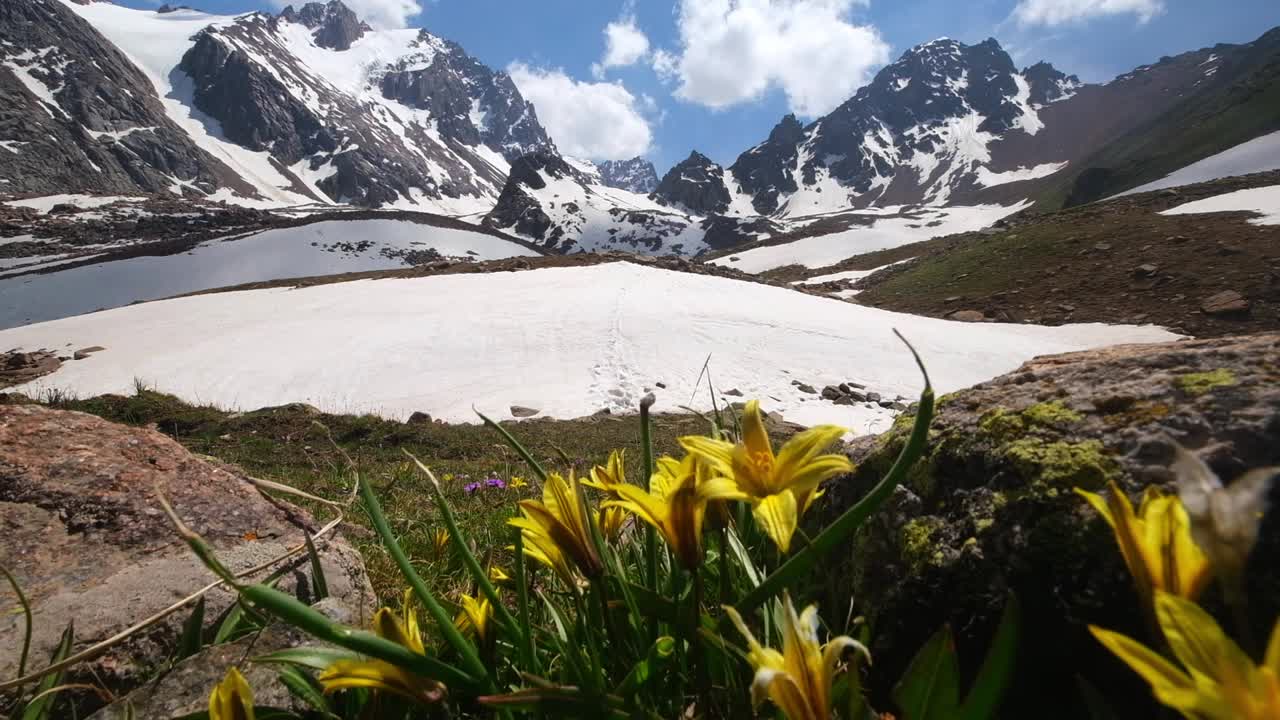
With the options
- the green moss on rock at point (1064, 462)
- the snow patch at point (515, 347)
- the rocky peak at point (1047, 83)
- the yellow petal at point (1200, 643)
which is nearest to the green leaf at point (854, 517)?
the yellow petal at point (1200, 643)

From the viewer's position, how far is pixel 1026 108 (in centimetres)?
16638

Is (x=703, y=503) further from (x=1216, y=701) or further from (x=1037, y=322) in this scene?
(x=1037, y=322)

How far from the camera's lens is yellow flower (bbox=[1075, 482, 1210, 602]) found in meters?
0.57

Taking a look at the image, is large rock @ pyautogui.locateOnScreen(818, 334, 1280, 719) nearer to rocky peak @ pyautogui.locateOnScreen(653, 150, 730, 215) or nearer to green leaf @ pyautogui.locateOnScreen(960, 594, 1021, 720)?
green leaf @ pyautogui.locateOnScreen(960, 594, 1021, 720)

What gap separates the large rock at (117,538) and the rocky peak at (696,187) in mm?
162917

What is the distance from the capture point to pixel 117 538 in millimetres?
1894

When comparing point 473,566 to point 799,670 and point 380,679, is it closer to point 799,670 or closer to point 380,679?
point 380,679

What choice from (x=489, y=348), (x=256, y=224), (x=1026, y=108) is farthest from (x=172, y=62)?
(x=1026, y=108)

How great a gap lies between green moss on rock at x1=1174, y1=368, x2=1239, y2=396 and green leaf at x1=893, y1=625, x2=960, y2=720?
2.42ft

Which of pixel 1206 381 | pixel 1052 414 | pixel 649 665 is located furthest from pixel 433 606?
pixel 1206 381

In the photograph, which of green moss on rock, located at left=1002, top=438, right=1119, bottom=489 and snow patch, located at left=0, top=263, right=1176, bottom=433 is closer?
green moss on rock, located at left=1002, top=438, right=1119, bottom=489

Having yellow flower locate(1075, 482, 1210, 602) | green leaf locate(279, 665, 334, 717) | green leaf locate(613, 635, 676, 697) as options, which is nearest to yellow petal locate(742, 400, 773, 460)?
green leaf locate(613, 635, 676, 697)

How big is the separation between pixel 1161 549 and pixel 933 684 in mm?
277

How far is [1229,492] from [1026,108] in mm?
212786
